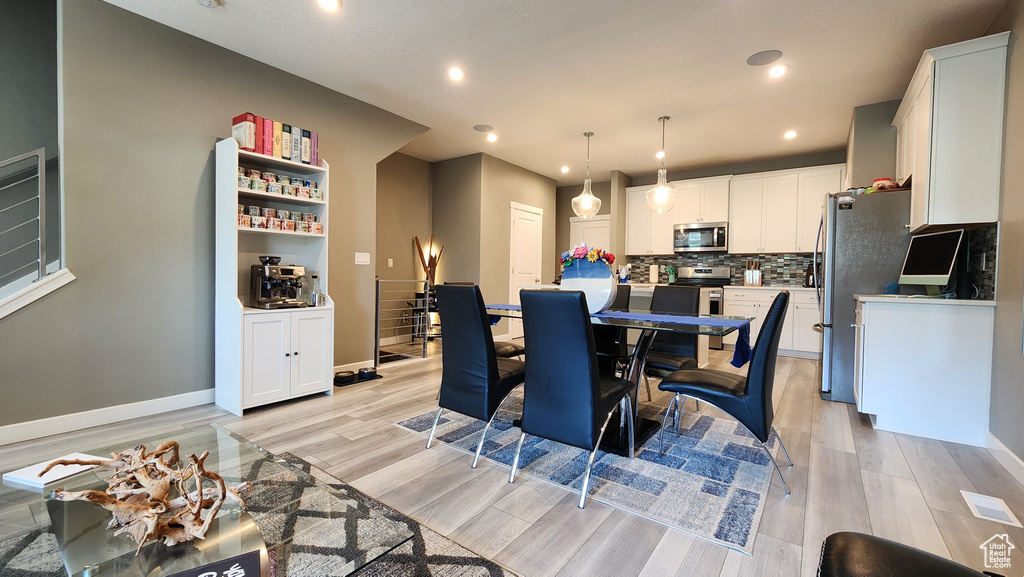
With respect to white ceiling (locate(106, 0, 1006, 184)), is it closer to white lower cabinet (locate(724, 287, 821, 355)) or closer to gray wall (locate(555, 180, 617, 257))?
white lower cabinet (locate(724, 287, 821, 355))

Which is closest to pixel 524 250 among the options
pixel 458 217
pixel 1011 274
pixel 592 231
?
pixel 458 217

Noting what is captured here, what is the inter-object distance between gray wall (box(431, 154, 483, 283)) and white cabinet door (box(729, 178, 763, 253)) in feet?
11.9

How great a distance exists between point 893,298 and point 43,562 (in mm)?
3946

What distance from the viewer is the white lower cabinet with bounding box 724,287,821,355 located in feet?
16.8

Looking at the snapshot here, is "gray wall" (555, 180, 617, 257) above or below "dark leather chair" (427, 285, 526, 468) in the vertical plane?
above

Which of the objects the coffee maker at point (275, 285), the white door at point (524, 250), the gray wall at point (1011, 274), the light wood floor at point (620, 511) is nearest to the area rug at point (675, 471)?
the light wood floor at point (620, 511)

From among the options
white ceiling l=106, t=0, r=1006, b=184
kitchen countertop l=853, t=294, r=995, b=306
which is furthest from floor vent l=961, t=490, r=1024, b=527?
white ceiling l=106, t=0, r=1006, b=184

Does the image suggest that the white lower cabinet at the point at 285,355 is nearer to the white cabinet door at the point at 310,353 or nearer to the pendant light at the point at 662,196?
the white cabinet door at the point at 310,353

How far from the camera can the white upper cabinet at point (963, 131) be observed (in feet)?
7.95

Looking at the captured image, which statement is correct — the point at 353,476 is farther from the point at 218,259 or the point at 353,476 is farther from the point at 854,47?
the point at 854,47

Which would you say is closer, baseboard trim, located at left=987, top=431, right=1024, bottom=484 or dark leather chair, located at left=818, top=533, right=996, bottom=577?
dark leather chair, located at left=818, top=533, right=996, bottom=577

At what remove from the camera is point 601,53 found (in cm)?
310

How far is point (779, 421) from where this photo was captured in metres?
2.88

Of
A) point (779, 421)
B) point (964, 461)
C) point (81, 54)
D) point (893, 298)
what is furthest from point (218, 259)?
point (964, 461)
